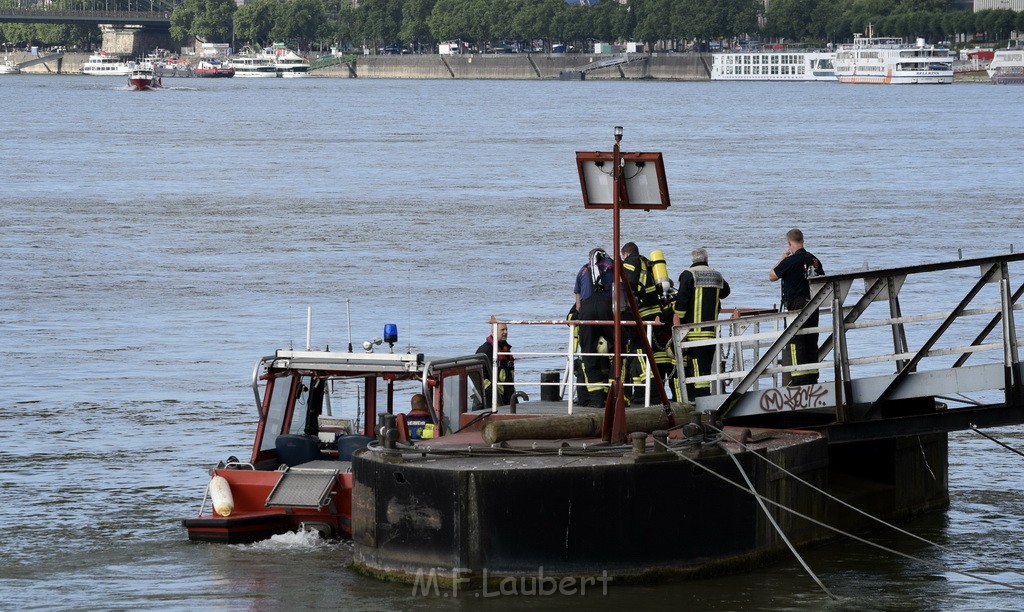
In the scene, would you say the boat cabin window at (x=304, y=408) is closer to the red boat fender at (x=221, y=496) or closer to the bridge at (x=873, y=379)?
the red boat fender at (x=221, y=496)

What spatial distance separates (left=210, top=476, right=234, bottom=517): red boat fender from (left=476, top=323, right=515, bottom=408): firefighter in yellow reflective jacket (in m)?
2.53

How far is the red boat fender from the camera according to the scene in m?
15.7

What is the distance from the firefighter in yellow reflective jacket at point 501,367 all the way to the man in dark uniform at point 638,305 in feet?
3.73

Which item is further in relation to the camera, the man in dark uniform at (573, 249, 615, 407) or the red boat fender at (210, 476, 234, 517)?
the man in dark uniform at (573, 249, 615, 407)

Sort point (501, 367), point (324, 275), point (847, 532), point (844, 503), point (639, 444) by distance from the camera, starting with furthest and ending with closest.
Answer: point (324, 275), point (501, 367), point (847, 532), point (844, 503), point (639, 444)

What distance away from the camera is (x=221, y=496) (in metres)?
15.8

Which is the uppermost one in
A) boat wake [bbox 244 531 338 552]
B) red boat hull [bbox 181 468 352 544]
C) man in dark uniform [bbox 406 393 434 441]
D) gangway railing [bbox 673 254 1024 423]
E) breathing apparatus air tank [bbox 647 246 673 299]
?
breathing apparatus air tank [bbox 647 246 673 299]

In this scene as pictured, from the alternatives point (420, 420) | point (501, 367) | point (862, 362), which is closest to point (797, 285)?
point (862, 362)

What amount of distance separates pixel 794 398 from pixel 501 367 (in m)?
3.29

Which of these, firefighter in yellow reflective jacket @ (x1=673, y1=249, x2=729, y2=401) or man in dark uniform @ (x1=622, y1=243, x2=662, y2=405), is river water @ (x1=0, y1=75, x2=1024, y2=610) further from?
man in dark uniform @ (x1=622, y1=243, x2=662, y2=405)

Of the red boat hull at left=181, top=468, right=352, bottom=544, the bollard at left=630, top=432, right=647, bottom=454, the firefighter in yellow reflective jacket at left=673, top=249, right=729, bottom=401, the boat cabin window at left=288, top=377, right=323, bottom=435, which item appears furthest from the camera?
the firefighter in yellow reflective jacket at left=673, top=249, right=729, bottom=401

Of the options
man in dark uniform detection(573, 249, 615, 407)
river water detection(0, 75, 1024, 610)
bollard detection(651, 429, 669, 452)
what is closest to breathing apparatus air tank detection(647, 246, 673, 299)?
man in dark uniform detection(573, 249, 615, 407)

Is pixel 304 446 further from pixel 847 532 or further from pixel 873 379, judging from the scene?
pixel 873 379

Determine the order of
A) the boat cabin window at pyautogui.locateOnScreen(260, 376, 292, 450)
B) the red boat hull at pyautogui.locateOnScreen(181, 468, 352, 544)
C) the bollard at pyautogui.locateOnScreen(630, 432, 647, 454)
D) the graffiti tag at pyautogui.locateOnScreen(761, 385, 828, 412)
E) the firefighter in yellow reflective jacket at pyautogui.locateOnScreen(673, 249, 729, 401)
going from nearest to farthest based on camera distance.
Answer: the bollard at pyautogui.locateOnScreen(630, 432, 647, 454) < the red boat hull at pyautogui.locateOnScreen(181, 468, 352, 544) < the graffiti tag at pyautogui.locateOnScreen(761, 385, 828, 412) < the boat cabin window at pyautogui.locateOnScreen(260, 376, 292, 450) < the firefighter in yellow reflective jacket at pyautogui.locateOnScreen(673, 249, 729, 401)
